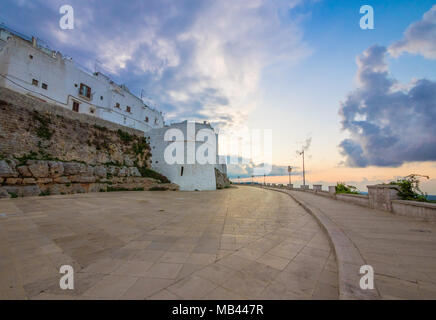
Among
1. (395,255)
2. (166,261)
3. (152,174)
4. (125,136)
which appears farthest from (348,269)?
(125,136)

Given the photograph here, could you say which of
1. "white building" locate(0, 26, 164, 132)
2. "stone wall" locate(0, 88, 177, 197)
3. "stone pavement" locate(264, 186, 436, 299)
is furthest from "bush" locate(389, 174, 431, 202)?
"white building" locate(0, 26, 164, 132)

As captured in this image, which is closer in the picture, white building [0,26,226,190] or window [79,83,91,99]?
white building [0,26,226,190]

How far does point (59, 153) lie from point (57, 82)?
11924mm

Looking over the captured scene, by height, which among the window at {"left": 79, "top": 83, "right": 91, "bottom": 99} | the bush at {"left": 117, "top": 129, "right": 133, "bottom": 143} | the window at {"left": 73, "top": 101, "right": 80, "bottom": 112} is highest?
the window at {"left": 79, "top": 83, "right": 91, "bottom": 99}

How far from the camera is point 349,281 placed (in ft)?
7.41

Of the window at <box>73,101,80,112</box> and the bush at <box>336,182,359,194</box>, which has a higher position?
the window at <box>73,101,80,112</box>

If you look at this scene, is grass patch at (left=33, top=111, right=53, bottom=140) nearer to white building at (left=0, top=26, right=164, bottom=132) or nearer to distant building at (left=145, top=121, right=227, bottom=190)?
white building at (left=0, top=26, right=164, bottom=132)

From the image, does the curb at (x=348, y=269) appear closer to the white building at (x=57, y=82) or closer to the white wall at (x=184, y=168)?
the white wall at (x=184, y=168)

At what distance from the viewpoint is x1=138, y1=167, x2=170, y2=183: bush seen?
2166cm

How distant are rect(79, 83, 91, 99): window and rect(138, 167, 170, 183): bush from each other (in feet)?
43.8

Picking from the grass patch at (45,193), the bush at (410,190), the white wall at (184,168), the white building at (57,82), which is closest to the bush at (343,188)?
the bush at (410,190)

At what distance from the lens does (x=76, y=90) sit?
2280cm

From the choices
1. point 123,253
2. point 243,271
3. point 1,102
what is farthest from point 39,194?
point 243,271
